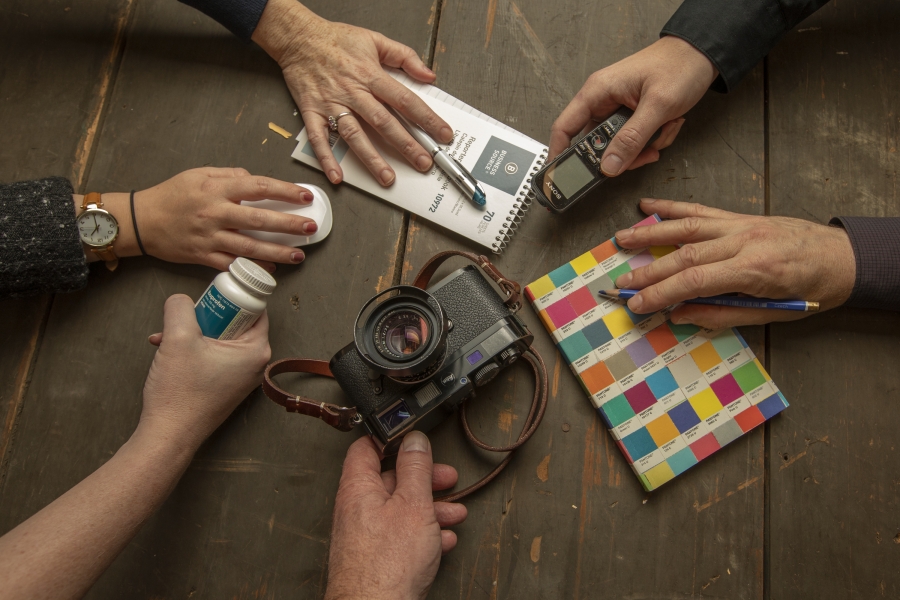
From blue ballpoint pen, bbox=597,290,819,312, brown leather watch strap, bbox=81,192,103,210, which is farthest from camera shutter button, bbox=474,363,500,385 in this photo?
brown leather watch strap, bbox=81,192,103,210

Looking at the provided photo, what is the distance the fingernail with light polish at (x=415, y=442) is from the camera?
89 cm

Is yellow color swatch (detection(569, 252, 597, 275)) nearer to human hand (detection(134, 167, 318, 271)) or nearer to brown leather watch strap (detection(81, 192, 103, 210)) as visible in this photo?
human hand (detection(134, 167, 318, 271))

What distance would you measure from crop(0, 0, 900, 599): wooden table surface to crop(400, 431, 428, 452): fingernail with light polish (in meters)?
0.08

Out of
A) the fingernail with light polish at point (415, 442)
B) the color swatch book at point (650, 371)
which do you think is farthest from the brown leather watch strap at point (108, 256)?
the color swatch book at point (650, 371)

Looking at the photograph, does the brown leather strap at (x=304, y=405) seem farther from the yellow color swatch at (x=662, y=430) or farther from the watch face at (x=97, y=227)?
the yellow color swatch at (x=662, y=430)

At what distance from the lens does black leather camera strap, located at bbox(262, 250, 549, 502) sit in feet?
2.82

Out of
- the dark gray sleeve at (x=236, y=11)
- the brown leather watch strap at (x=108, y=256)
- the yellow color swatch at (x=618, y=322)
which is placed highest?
the dark gray sleeve at (x=236, y=11)

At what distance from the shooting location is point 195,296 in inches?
40.0

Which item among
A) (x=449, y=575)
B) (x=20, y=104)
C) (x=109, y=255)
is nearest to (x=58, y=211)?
(x=109, y=255)

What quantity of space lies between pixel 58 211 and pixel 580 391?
934 millimetres

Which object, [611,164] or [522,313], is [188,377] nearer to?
[522,313]

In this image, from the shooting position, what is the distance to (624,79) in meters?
0.95

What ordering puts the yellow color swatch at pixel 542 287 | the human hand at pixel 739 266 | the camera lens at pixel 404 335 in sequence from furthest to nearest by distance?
the yellow color swatch at pixel 542 287 → the human hand at pixel 739 266 → the camera lens at pixel 404 335

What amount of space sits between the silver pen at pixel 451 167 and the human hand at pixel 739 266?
0.89 ft
